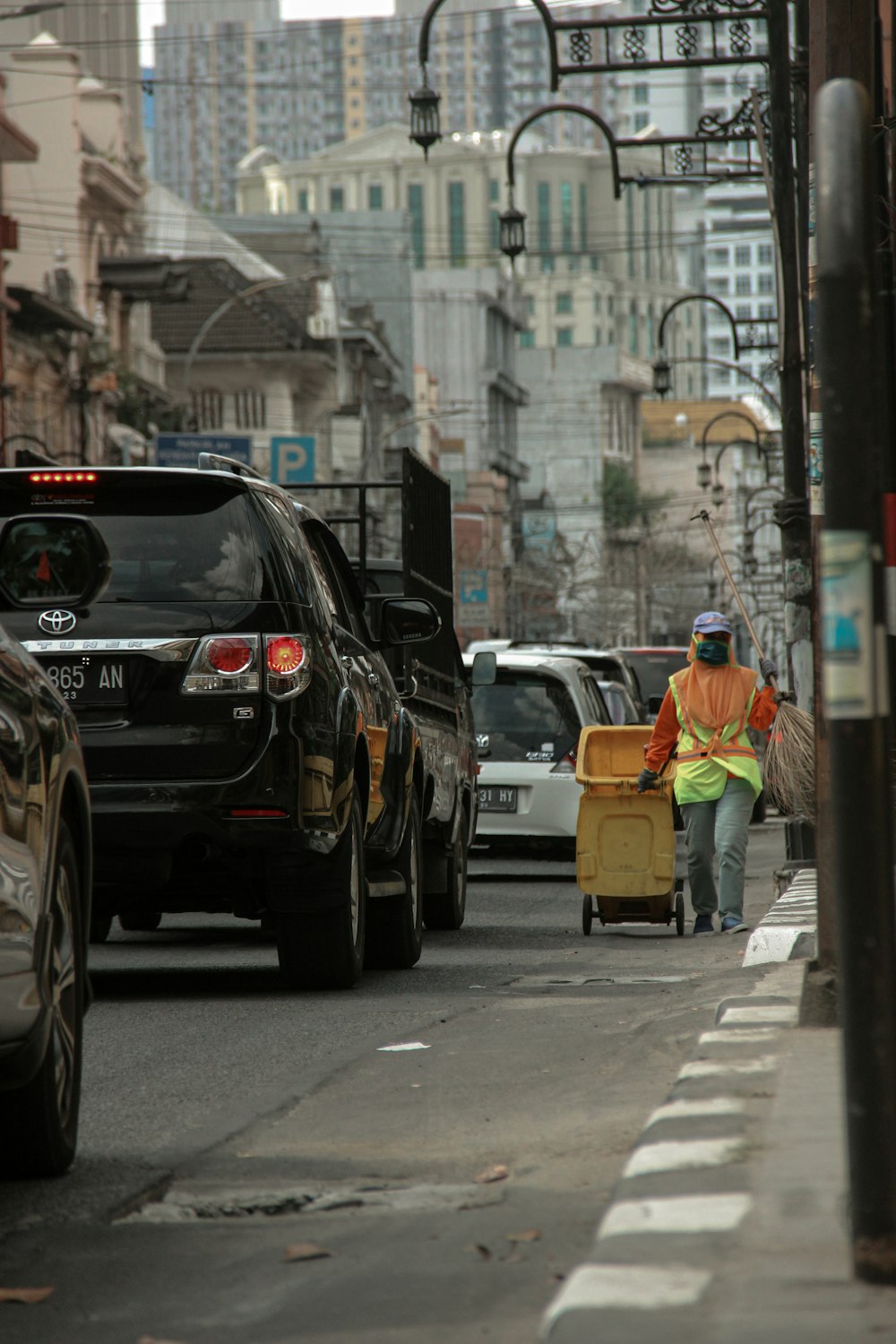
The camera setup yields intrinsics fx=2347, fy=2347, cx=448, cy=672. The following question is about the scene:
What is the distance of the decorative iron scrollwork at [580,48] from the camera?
17.7 m

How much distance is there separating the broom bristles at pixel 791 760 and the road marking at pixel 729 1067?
26.2ft

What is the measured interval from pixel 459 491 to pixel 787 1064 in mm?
107279

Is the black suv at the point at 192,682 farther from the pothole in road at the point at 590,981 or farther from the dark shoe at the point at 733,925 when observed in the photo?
the dark shoe at the point at 733,925

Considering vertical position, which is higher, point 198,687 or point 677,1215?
point 198,687

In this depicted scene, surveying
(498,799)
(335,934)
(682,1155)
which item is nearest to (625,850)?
(335,934)

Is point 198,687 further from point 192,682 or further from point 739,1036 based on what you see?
point 739,1036

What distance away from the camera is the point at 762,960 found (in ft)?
33.0

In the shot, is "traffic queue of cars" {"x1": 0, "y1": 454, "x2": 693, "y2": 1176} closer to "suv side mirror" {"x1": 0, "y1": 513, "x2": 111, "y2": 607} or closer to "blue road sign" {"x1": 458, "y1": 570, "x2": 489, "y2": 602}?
"suv side mirror" {"x1": 0, "y1": 513, "x2": 111, "y2": 607}

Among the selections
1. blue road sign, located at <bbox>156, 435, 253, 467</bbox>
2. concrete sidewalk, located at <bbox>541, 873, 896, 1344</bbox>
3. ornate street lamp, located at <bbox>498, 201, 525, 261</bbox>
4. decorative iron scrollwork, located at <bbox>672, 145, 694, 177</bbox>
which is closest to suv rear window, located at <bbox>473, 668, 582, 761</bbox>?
ornate street lamp, located at <bbox>498, 201, 525, 261</bbox>

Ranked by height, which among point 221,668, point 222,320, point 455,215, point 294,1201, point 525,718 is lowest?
point 294,1201

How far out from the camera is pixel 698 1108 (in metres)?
5.52

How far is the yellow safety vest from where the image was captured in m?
13.5

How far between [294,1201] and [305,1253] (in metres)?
0.62

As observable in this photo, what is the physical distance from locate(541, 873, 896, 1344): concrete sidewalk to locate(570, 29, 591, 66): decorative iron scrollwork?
12.8 metres
